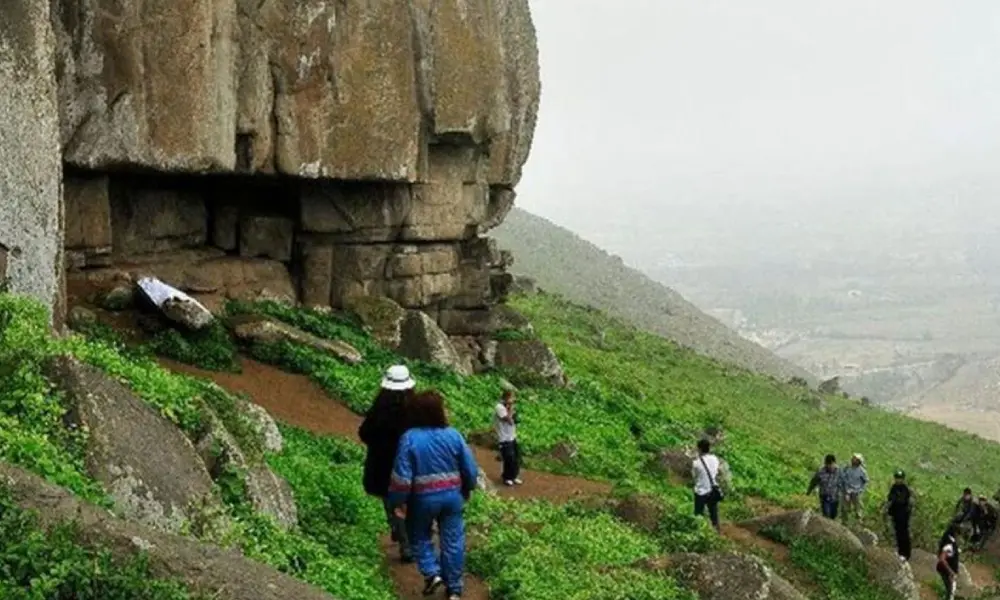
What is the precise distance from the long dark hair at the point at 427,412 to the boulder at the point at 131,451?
217 cm

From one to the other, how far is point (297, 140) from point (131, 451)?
1781 cm

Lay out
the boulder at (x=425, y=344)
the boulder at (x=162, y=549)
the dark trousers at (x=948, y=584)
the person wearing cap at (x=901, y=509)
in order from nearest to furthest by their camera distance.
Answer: the boulder at (x=162, y=549) < the dark trousers at (x=948, y=584) < the person wearing cap at (x=901, y=509) < the boulder at (x=425, y=344)

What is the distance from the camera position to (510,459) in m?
22.0

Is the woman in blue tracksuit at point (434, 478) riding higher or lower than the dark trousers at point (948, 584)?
higher

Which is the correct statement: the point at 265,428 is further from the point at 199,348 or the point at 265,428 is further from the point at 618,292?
the point at 618,292

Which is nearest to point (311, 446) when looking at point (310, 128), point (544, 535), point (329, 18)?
point (544, 535)

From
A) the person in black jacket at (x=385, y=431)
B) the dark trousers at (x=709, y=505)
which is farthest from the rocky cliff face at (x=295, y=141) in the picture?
the person in black jacket at (x=385, y=431)

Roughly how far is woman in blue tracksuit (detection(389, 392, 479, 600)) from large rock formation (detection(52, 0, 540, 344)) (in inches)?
592

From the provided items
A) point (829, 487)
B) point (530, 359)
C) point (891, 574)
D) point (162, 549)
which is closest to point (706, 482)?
point (891, 574)

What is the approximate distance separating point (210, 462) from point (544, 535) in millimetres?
5566

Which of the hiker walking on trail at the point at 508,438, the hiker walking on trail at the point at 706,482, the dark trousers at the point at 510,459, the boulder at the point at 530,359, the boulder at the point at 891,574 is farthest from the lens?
the boulder at the point at 530,359

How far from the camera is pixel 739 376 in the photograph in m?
58.5

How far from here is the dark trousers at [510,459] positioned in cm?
2192

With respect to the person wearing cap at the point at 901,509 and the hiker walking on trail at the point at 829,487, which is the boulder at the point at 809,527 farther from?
the hiker walking on trail at the point at 829,487
